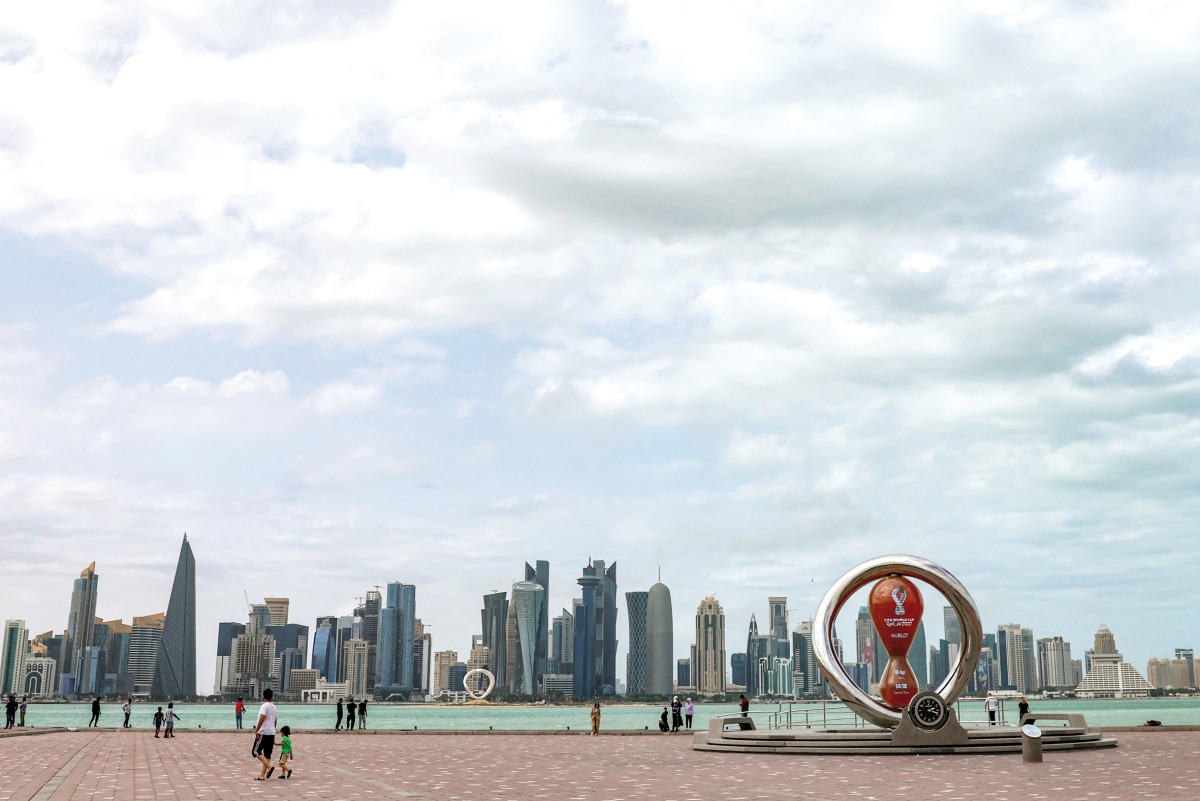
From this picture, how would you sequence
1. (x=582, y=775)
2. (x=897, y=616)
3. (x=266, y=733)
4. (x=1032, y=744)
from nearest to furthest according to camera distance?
(x=266, y=733), (x=582, y=775), (x=1032, y=744), (x=897, y=616)

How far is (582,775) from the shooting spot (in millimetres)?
23297

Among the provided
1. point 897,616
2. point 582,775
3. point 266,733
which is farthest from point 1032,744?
point 266,733

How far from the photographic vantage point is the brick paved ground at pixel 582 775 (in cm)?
1867

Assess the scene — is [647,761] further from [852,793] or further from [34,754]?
[34,754]

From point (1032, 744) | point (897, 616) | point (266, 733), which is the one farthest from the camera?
point (897, 616)

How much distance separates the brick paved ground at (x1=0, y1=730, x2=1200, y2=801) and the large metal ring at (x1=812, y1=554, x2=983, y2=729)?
2433 mm

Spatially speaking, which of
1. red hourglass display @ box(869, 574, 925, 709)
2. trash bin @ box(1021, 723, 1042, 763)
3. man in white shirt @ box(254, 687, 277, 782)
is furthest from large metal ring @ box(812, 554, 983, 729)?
man in white shirt @ box(254, 687, 277, 782)

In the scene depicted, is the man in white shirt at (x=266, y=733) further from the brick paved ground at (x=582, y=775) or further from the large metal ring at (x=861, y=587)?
the large metal ring at (x=861, y=587)

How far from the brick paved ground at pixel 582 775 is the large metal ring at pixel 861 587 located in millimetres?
2433

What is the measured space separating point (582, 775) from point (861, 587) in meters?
11.1

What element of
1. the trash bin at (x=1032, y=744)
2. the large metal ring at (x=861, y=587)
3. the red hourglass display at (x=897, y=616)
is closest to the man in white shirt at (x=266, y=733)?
the large metal ring at (x=861, y=587)

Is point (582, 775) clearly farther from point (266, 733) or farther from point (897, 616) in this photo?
point (897, 616)

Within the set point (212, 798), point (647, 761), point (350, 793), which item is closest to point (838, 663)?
point (647, 761)

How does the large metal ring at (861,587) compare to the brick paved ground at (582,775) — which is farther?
the large metal ring at (861,587)
